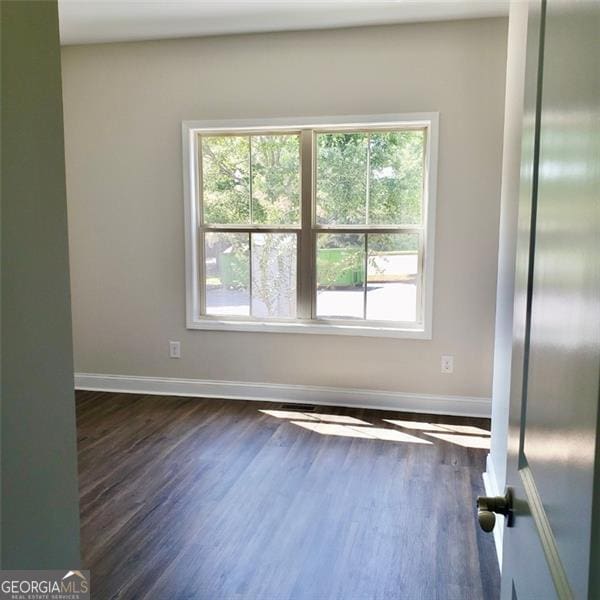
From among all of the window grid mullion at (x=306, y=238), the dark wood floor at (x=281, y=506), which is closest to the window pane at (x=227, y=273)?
the window grid mullion at (x=306, y=238)

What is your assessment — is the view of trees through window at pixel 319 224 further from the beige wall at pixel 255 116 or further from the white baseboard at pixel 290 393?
the white baseboard at pixel 290 393

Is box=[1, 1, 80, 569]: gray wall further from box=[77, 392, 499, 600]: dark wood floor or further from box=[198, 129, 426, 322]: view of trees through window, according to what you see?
box=[198, 129, 426, 322]: view of trees through window

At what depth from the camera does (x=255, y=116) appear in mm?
4242

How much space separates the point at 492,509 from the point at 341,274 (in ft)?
10.9

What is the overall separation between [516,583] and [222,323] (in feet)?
12.0

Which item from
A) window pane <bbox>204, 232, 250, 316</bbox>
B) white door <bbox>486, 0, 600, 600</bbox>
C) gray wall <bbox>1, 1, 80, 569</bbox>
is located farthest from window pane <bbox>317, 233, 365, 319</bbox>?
gray wall <bbox>1, 1, 80, 569</bbox>

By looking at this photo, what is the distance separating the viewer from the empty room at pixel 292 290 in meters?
2.52

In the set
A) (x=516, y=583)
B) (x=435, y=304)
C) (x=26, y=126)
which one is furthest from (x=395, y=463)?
(x=26, y=126)

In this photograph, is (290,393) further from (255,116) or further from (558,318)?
(558,318)

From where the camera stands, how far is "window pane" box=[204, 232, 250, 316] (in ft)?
14.8

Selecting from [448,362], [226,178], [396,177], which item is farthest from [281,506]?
[226,178]

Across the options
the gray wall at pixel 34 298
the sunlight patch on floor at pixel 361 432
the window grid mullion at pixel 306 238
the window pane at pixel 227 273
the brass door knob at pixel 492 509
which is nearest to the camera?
the gray wall at pixel 34 298

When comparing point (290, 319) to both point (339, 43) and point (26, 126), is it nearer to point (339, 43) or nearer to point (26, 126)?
point (339, 43)

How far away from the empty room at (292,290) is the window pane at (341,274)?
0.02 meters
